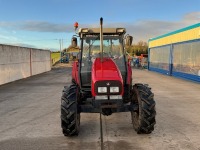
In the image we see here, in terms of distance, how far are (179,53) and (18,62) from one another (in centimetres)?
1271

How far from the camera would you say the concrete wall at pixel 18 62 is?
690 inches

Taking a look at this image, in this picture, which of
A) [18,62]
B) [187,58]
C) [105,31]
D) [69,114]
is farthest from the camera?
[18,62]

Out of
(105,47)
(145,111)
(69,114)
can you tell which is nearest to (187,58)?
(105,47)

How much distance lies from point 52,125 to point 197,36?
47.4 ft

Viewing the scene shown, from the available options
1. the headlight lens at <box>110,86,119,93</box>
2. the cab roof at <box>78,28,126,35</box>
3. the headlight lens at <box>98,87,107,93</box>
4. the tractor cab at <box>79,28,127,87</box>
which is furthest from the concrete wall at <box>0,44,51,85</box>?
the headlight lens at <box>110,86,119,93</box>

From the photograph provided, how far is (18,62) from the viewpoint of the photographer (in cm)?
2083

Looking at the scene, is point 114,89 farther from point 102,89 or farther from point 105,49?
point 105,49

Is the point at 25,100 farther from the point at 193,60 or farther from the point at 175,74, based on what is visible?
the point at 175,74

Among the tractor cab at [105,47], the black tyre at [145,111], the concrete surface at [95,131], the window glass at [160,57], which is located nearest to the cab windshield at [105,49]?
the tractor cab at [105,47]

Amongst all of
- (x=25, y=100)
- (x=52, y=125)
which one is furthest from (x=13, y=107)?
(x=52, y=125)

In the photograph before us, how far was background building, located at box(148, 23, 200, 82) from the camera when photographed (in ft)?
61.2

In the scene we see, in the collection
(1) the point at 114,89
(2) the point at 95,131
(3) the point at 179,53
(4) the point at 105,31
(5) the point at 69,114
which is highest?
(4) the point at 105,31

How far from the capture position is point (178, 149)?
519 cm

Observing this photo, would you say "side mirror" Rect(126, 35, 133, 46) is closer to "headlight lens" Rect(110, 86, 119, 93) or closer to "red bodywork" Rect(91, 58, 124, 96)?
"red bodywork" Rect(91, 58, 124, 96)
